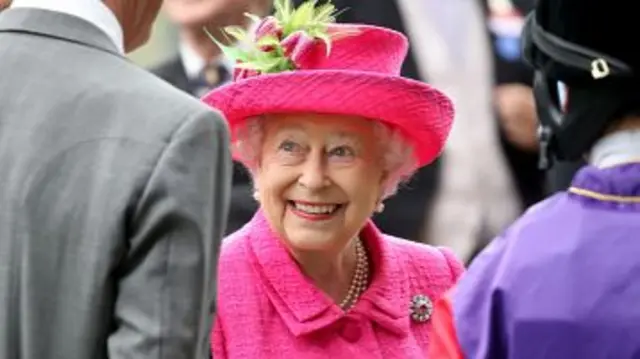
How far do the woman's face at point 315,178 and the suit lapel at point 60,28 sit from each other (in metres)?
0.81

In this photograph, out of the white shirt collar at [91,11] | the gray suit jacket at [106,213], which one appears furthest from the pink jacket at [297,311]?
the white shirt collar at [91,11]

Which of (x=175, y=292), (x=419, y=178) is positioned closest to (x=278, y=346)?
(x=175, y=292)

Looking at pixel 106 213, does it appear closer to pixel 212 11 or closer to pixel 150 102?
pixel 150 102

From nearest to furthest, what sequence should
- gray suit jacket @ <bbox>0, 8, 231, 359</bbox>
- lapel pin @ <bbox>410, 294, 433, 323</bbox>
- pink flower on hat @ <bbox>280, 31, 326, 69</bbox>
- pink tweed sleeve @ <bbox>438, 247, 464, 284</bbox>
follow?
gray suit jacket @ <bbox>0, 8, 231, 359</bbox>
pink flower on hat @ <bbox>280, 31, 326, 69</bbox>
lapel pin @ <bbox>410, 294, 433, 323</bbox>
pink tweed sleeve @ <bbox>438, 247, 464, 284</bbox>

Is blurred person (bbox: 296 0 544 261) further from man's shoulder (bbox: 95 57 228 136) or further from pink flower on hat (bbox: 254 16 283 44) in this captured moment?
man's shoulder (bbox: 95 57 228 136)

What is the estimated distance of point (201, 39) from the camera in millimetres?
5000

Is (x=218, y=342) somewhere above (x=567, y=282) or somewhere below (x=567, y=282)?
below

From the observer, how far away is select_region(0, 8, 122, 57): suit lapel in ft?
9.93

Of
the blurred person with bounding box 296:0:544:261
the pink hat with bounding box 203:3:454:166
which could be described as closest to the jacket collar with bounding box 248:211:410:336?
the pink hat with bounding box 203:3:454:166

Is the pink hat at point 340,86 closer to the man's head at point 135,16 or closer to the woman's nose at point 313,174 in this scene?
the woman's nose at point 313,174

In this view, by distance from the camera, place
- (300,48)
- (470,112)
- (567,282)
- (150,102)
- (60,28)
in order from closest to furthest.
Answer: (567,282) → (150,102) → (60,28) → (300,48) → (470,112)

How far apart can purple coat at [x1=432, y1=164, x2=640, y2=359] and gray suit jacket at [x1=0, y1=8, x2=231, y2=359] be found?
0.44m

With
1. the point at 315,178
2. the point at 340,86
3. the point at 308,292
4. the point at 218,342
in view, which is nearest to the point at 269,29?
the point at 340,86

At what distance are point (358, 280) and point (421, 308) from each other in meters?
0.15
